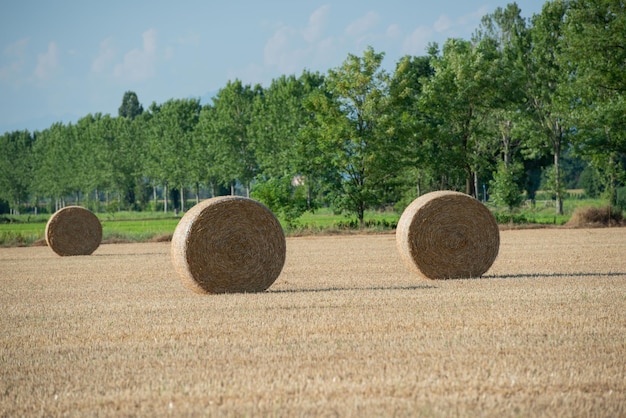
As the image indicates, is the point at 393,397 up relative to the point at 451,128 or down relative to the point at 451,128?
down

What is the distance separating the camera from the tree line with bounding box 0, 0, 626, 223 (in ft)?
152

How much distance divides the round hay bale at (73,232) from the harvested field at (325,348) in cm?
1230

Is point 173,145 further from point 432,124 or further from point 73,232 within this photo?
point 73,232

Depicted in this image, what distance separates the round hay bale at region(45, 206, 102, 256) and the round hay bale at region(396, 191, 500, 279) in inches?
617

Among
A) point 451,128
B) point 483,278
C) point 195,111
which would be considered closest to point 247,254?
point 483,278

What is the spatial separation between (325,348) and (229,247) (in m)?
6.79

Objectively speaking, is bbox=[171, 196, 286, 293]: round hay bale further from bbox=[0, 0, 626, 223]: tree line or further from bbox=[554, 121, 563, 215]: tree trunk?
bbox=[554, 121, 563, 215]: tree trunk

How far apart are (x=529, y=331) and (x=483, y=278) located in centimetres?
727

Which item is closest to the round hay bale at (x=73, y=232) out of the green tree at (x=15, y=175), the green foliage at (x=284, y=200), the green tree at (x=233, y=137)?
the green foliage at (x=284, y=200)

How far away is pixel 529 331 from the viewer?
36.4 feet

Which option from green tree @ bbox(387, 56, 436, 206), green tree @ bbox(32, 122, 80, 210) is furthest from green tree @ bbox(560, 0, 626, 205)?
green tree @ bbox(32, 122, 80, 210)

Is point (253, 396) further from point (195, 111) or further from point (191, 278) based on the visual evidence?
point (195, 111)

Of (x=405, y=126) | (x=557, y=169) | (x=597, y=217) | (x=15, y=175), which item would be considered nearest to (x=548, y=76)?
(x=557, y=169)

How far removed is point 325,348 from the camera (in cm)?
1026
